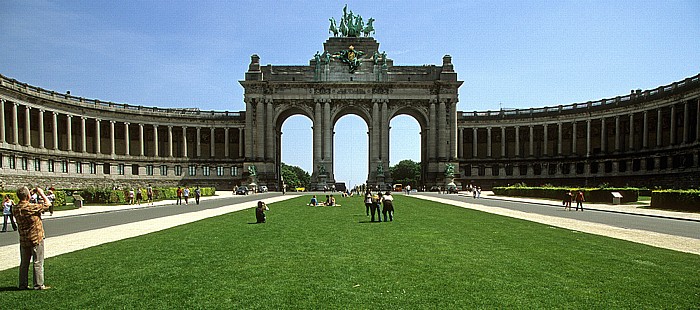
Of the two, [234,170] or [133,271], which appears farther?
[234,170]

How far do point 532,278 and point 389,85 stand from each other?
83170mm

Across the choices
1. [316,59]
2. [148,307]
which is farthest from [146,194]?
[316,59]

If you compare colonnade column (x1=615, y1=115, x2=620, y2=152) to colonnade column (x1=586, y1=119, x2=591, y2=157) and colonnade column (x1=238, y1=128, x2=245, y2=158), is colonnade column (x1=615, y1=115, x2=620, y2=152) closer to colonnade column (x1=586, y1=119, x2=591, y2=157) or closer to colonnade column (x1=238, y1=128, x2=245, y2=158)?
colonnade column (x1=586, y1=119, x2=591, y2=157)

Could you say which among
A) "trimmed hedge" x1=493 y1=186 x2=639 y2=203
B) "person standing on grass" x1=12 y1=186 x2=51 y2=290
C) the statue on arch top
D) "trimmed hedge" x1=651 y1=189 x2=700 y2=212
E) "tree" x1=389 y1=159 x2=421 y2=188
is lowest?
"tree" x1=389 y1=159 x2=421 y2=188

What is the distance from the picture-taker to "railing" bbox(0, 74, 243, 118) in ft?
210

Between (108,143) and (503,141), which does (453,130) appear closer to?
(503,141)

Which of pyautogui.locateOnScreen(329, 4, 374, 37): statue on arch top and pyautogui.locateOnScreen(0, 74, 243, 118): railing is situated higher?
pyautogui.locateOnScreen(329, 4, 374, 37): statue on arch top

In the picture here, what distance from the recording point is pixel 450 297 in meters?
8.74

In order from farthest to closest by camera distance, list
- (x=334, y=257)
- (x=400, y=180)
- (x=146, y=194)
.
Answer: (x=400, y=180)
(x=146, y=194)
(x=334, y=257)

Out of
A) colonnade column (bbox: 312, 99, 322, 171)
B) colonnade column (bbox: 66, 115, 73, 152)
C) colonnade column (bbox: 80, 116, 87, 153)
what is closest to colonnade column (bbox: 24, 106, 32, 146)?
colonnade column (bbox: 66, 115, 73, 152)

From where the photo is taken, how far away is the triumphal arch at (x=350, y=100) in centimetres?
9175

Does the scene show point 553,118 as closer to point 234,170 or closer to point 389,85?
point 389,85

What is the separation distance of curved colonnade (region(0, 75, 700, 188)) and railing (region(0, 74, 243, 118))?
200mm

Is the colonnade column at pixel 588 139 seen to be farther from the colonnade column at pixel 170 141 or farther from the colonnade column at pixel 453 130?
the colonnade column at pixel 170 141
